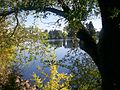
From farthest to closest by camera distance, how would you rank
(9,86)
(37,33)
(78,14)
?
1. (9,86)
2. (37,33)
3. (78,14)

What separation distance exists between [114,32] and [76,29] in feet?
5.59

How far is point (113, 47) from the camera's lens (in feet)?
40.7

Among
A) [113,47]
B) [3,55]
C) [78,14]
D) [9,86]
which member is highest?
[78,14]

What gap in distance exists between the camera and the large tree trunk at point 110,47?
1211 centimetres

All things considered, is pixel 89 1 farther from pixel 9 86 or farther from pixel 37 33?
pixel 9 86

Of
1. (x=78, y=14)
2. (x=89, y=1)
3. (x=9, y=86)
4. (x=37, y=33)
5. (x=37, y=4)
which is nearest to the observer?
(x=78, y=14)

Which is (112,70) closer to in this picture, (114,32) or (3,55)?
(114,32)

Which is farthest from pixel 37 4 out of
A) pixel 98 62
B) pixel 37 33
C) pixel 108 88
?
pixel 37 33

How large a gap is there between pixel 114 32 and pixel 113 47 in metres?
0.54

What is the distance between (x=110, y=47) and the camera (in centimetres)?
1247

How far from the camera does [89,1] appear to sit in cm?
1288

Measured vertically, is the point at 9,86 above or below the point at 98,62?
below

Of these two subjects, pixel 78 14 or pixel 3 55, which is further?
pixel 3 55

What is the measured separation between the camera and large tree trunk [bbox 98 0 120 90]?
12.1m
